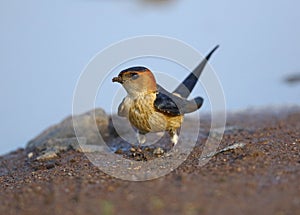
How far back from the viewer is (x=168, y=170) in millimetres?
5699

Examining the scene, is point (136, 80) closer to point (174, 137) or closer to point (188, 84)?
point (174, 137)

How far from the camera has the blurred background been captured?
10.7 m

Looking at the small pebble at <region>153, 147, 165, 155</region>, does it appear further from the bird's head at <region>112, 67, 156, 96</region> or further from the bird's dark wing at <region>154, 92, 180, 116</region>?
the bird's head at <region>112, 67, 156, 96</region>

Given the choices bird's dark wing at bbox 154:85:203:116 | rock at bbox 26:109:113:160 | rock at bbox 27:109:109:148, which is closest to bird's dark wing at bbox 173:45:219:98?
bird's dark wing at bbox 154:85:203:116

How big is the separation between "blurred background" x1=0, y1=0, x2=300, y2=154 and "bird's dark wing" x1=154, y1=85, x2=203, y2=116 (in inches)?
135

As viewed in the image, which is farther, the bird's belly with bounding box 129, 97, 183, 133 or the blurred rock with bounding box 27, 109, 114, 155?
the blurred rock with bounding box 27, 109, 114, 155

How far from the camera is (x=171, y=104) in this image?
6633 millimetres

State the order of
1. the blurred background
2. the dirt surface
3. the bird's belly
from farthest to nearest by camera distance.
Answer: the blurred background < the bird's belly < the dirt surface

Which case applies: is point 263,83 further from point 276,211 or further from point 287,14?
point 276,211

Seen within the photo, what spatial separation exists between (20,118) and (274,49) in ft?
17.9

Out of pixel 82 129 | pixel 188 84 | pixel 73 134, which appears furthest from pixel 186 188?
pixel 73 134

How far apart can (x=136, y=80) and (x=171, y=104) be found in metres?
0.47

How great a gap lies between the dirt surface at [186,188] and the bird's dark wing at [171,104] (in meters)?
0.50

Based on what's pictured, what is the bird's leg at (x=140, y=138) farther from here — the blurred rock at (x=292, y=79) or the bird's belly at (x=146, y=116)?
the blurred rock at (x=292, y=79)
